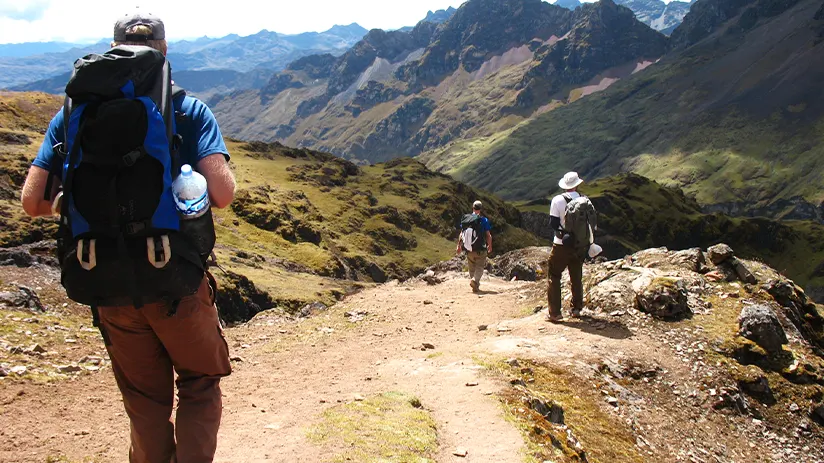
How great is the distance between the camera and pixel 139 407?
642 centimetres

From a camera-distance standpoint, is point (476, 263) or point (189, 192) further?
point (476, 263)

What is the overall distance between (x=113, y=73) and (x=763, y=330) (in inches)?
704

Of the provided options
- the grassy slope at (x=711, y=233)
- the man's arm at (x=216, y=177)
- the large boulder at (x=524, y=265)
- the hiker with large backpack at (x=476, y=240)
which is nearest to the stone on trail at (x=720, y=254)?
the hiker with large backpack at (x=476, y=240)

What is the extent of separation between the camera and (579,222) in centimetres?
1786

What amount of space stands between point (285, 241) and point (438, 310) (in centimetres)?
6279

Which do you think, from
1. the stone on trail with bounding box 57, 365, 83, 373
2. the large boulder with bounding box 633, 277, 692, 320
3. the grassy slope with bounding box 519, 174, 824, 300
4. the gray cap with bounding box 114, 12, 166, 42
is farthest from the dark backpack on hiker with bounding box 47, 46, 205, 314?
the grassy slope with bounding box 519, 174, 824, 300

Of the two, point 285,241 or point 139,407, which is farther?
point 285,241

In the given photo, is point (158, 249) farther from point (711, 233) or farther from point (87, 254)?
point (711, 233)

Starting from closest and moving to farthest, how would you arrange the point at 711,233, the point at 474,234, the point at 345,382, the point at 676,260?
the point at 345,382 → the point at 676,260 → the point at 474,234 → the point at 711,233

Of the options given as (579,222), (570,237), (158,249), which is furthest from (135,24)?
(570,237)

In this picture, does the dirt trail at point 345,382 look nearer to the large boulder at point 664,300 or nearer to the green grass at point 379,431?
the green grass at point 379,431

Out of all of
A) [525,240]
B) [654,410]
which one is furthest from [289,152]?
[654,410]

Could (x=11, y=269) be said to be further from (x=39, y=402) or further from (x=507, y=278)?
(x=507, y=278)

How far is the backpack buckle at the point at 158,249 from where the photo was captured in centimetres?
569
